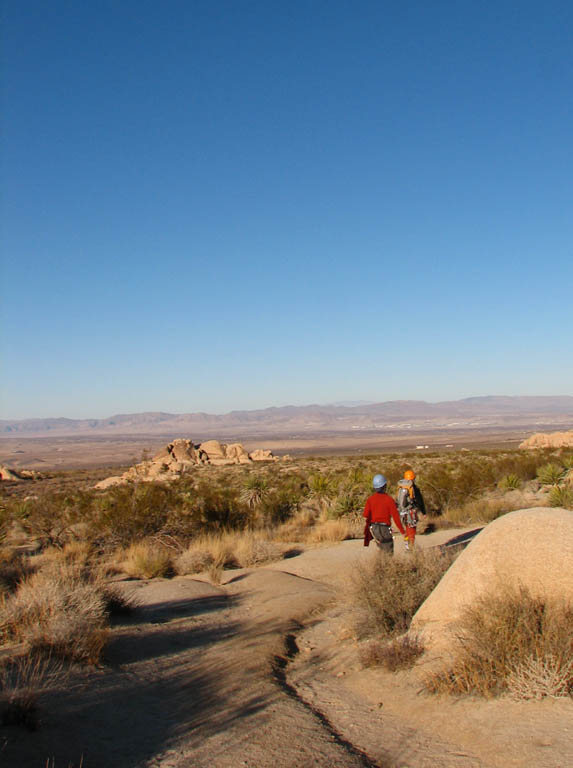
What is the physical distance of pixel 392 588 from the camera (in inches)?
335

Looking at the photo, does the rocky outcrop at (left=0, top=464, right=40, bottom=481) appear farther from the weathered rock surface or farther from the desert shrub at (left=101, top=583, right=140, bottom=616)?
the weathered rock surface

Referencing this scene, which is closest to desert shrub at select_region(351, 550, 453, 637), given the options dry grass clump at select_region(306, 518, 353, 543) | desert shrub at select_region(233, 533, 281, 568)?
desert shrub at select_region(233, 533, 281, 568)

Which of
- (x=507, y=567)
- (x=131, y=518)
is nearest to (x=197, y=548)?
(x=131, y=518)

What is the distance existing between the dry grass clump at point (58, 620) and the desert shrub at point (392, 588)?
3423 mm

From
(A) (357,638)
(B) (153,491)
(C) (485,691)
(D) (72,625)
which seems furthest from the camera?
(B) (153,491)

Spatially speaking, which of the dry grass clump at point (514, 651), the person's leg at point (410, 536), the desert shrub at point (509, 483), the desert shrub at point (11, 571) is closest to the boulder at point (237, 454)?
the desert shrub at point (509, 483)

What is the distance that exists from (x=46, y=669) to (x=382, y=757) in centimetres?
347

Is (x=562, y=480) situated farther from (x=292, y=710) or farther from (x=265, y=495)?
(x=292, y=710)

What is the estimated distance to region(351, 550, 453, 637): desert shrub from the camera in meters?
8.26

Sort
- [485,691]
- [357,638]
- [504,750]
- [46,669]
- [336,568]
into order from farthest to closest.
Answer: [336,568] → [357,638] → [46,669] → [485,691] → [504,750]

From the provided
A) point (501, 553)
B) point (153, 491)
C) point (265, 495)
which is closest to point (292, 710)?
point (501, 553)

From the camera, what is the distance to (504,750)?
15.4ft

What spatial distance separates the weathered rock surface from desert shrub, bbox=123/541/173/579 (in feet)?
23.4

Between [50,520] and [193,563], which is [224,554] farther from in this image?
[50,520]
